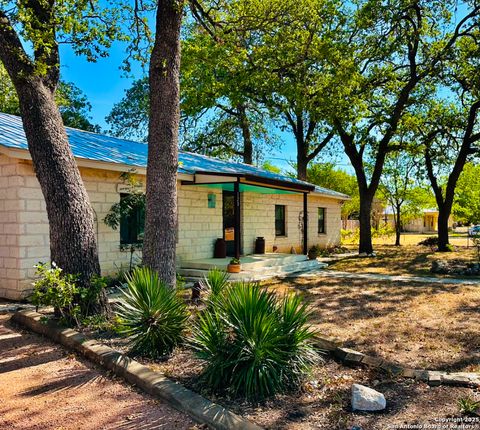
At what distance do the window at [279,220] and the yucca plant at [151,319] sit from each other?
13102 millimetres

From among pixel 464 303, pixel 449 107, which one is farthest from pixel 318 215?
pixel 464 303

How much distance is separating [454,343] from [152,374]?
3.90 m

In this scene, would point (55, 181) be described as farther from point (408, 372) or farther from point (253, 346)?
point (408, 372)

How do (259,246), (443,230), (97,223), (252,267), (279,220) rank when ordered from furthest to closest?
1. (443,230)
2. (279,220)
3. (259,246)
4. (252,267)
5. (97,223)

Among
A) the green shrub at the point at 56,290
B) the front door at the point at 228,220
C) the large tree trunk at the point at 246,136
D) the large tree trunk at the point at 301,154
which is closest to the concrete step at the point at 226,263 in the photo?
the front door at the point at 228,220

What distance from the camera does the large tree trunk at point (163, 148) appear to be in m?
6.14

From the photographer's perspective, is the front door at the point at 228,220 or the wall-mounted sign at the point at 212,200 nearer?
the wall-mounted sign at the point at 212,200

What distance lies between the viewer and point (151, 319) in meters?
4.80

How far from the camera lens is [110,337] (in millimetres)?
5473

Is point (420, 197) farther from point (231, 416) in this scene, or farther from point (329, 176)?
point (231, 416)

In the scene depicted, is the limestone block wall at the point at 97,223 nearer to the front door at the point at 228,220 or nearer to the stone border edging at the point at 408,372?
the front door at the point at 228,220

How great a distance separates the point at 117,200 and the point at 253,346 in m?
7.48

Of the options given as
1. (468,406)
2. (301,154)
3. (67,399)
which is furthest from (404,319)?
(301,154)

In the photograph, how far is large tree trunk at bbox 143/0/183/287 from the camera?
6.14 metres
